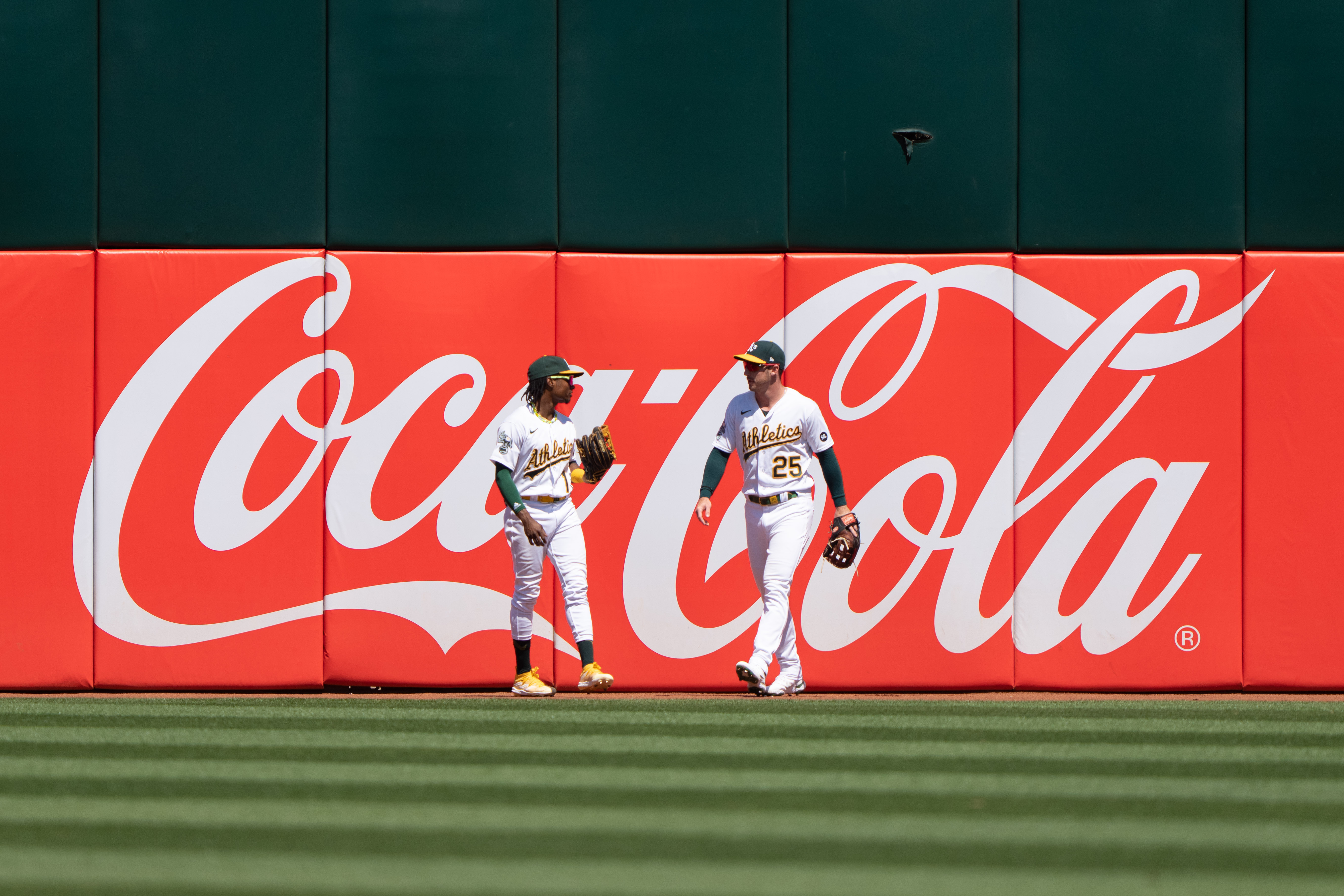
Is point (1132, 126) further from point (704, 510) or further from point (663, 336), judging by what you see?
point (704, 510)

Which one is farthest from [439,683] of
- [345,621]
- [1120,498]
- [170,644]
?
[1120,498]

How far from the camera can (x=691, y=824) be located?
4.51 meters

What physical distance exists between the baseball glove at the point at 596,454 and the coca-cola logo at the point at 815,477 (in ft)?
1.88

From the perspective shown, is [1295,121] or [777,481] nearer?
[777,481]

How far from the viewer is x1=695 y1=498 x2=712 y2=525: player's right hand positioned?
25.1ft

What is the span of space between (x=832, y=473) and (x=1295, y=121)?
12.1 ft

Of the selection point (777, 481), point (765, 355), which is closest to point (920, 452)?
point (777, 481)

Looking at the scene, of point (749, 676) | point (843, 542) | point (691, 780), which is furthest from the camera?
point (843, 542)

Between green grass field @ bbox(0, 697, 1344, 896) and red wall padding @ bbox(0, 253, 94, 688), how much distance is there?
4.82 ft

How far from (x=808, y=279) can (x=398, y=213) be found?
254 centimetres

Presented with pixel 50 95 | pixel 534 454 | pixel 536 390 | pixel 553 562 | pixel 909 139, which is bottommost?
pixel 553 562

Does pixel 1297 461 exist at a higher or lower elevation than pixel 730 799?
higher

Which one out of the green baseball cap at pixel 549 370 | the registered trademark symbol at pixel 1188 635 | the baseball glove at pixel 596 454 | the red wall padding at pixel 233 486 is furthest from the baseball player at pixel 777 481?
the red wall padding at pixel 233 486

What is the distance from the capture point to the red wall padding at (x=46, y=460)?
8.55m
